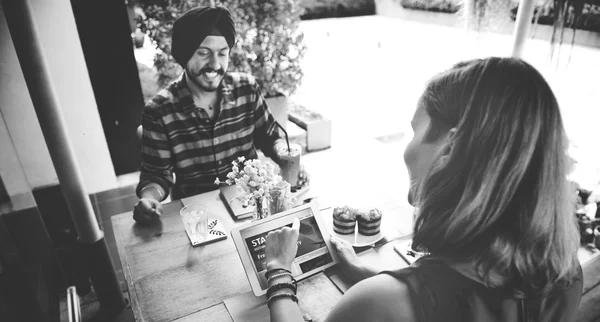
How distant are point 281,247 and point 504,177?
0.63m

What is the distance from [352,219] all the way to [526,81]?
781 mm

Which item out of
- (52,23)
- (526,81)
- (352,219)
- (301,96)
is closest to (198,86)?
(352,219)

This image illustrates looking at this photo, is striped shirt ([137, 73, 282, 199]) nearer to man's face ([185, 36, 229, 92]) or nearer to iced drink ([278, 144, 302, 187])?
man's face ([185, 36, 229, 92])

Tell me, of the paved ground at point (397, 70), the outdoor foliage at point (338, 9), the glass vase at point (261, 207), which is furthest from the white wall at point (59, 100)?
the outdoor foliage at point (338, 9)

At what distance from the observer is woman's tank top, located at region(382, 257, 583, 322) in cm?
74

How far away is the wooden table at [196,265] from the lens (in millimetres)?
1096

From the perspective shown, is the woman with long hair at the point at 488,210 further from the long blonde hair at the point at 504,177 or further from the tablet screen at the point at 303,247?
the tablet screen at the point at 303,247

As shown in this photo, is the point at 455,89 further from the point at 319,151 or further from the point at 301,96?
the point at 301,96

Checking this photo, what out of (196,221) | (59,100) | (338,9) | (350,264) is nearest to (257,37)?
(59,100)

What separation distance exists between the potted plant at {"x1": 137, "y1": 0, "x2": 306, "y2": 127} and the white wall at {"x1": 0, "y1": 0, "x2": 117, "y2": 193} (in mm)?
617

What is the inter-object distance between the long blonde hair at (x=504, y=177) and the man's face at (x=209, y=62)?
1296mm

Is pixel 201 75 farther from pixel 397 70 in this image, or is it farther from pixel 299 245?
pixel 397 70

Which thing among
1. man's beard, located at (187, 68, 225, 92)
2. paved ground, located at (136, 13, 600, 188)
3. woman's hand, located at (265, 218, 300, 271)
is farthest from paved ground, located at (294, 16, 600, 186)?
man's beard, located at (187, 68, 225, 92)

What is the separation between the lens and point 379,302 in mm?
759
